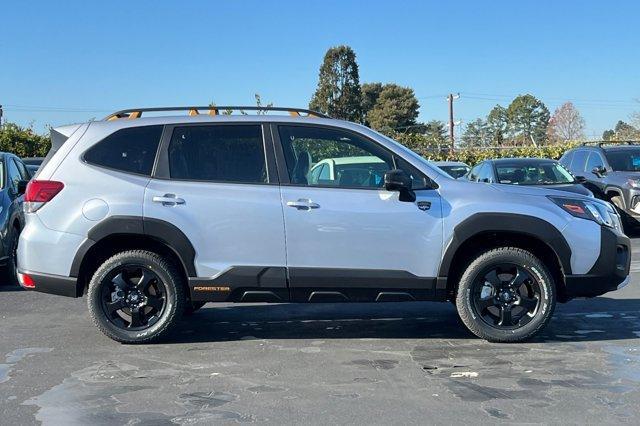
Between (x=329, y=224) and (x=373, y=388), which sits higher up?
(x=329, y=224)

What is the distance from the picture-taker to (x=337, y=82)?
5675 centimetres

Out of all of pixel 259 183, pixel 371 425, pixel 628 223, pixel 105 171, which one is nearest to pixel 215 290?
pixel 259 183

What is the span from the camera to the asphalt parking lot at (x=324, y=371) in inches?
171

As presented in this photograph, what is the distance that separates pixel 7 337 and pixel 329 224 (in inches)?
128

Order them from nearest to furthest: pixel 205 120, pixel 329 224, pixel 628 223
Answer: pixel 329 224 → pixel 205 120 → pixel 628 223

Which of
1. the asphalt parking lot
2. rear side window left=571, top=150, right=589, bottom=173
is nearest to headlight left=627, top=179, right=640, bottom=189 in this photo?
rear side window left=571, top=150, right=589, bottom=173

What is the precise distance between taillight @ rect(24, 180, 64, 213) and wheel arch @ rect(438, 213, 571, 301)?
3.31 meters

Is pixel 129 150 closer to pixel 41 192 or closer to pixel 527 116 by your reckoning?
pixel 41 192

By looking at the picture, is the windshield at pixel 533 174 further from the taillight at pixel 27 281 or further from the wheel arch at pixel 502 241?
the taillight at pixel 27 281

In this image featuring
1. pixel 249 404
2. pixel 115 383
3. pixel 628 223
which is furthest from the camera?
pixel 628 223

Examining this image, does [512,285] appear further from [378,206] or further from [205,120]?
[205,120]

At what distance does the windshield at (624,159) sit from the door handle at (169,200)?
33.8 feet

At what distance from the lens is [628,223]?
42.6 feet

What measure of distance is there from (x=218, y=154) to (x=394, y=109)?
211 ft
